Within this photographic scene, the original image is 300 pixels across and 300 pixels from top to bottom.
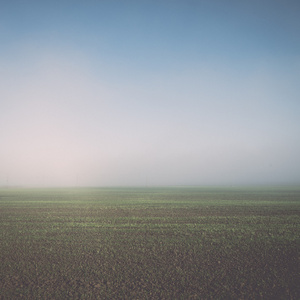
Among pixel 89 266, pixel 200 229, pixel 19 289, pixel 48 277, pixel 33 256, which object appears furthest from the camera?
pixel 200 229

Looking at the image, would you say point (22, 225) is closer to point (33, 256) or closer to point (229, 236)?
point (33, 256)

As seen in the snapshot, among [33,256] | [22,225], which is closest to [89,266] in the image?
[33,256]

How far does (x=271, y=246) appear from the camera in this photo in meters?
11.7

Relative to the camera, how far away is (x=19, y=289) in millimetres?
7066

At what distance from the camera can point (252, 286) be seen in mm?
7406

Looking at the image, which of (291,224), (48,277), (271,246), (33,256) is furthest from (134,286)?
(291,224)

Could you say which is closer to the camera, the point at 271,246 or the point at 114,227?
the point at 271,246

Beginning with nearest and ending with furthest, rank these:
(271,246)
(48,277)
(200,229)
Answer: (48,277) → (271,246) → (200,229)

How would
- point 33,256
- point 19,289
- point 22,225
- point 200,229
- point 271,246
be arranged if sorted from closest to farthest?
1. point 19,289
2. point 33,256
3. point 271,246
4. point 200,229
5. point 22,225

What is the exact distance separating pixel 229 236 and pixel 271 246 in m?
2.62

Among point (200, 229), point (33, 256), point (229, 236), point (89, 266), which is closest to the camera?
point (89, 266)

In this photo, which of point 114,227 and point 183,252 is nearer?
point 183,252

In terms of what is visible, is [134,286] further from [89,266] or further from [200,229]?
[200,229]

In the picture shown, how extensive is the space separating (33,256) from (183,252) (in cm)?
741
